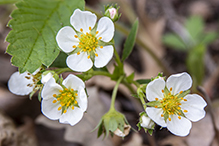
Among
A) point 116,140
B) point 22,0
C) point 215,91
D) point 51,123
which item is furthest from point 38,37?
point 215,91

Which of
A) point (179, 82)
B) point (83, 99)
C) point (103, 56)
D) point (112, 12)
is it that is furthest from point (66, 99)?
point (179, 82)

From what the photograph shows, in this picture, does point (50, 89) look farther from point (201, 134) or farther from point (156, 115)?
point (201, 134)

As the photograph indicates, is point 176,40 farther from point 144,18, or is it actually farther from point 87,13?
point 87,13

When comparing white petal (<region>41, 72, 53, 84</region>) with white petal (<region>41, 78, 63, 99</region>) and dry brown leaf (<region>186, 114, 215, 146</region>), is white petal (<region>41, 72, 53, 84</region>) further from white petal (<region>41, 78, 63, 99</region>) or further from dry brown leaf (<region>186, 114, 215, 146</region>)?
dry brown leaf (<region>186, 114, 215, 146</region>)

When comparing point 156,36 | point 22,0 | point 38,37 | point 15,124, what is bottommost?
point 15,124

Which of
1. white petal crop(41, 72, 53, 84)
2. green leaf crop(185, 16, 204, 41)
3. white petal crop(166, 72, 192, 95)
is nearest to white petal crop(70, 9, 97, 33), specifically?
white petal crop(41, 72, 53, 84)
